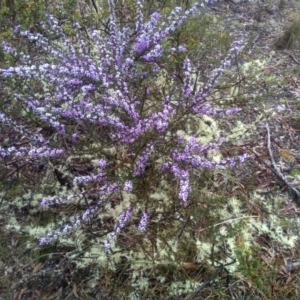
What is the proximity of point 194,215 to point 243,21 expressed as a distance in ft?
9.87

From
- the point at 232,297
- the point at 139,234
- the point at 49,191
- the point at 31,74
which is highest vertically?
the point at 31,74

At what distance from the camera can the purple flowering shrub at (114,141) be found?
2.20m

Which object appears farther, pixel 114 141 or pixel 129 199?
pixel 129 199

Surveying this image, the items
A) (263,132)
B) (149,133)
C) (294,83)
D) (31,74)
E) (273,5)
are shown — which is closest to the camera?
(31,74)

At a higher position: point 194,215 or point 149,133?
point 149,133

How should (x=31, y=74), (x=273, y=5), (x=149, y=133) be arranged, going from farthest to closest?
(x=273, y=5)
(x=149, y=133)
(x=31, y=74)

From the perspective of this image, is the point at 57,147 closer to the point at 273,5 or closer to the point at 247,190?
the point at 247,190

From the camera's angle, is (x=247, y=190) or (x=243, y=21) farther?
(x=243, y=21)

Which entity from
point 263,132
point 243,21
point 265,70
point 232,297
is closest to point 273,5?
point 243,21

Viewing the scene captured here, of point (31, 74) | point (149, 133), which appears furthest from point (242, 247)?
point (31, 74)

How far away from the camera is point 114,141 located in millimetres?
2299

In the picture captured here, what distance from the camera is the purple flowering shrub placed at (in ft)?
7.22

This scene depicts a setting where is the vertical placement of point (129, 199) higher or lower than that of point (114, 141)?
lower

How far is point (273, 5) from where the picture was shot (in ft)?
16.2
